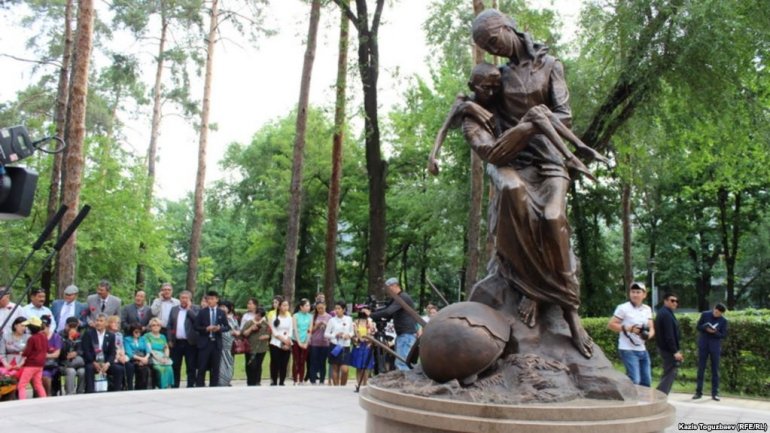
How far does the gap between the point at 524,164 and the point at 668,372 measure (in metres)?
5.70

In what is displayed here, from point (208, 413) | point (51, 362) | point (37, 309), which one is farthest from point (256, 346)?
point (208, 413)

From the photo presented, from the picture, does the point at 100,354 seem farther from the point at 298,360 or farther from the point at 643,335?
the point at 643,335

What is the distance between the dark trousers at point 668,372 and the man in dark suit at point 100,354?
8.12 meters

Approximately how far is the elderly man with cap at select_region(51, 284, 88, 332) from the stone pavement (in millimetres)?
2850

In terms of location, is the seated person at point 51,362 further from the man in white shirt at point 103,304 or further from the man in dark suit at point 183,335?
the man in dark suit at point 183,335

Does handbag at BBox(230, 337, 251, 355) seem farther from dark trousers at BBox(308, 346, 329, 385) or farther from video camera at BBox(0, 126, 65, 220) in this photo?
video camera at BBox(0, 126, 65, 220)

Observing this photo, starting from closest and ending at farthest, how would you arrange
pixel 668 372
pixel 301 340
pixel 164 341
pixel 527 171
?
pixel 527 171 < pixel 668 372 < pixel 164 341 < pixel 301 340

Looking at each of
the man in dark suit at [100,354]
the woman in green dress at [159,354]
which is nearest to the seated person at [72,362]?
the man in dark suit at [100,354]

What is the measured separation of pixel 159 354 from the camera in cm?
1118

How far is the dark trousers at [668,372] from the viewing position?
31.8 ft

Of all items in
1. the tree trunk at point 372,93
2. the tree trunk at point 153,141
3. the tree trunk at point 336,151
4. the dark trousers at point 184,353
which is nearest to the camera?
the dark trousers at point 184,353

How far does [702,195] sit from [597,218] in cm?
857

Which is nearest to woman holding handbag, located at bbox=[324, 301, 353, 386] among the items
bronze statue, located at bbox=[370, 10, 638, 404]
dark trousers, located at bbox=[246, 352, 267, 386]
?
dark trousers, located at bbox=[246, 352, 267, 386]

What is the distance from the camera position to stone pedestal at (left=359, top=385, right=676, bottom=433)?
414 cm
